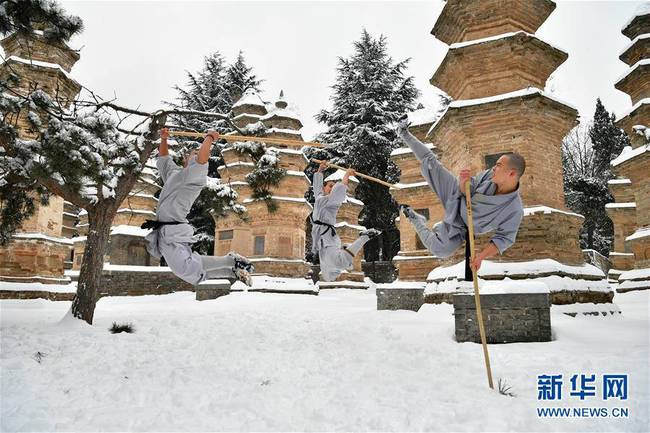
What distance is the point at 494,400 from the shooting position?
4734 mm

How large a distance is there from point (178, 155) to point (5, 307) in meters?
6.62

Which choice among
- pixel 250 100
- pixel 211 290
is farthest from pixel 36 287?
pixel 250 100

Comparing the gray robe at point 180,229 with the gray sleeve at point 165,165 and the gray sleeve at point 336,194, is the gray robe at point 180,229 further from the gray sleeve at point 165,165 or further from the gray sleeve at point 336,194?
the gray sleeve at point 336,194

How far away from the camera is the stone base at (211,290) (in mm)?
16859

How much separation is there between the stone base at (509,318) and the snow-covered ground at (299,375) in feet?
0.95

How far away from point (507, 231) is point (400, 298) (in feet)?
27.3

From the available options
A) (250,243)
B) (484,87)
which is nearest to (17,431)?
(484,87)

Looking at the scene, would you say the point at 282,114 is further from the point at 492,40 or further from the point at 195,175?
the point at 195,175

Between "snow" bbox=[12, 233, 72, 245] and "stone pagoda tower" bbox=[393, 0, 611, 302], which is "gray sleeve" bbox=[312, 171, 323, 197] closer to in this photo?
"stone pagoda tower" bbox=[393, 0, 611, 302]

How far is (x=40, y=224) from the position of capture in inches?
582

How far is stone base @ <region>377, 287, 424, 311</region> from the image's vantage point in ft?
43.5

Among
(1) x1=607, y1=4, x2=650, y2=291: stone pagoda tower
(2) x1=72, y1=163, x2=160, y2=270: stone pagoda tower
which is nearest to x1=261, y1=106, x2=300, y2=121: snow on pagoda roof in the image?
(2) x1=72, y1=163, x2=160, y2=270: stone pagoda tower

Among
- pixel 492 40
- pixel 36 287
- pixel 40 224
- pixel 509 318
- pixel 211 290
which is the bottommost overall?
pixel 211 290

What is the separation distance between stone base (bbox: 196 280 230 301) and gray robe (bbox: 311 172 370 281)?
1068 cm
